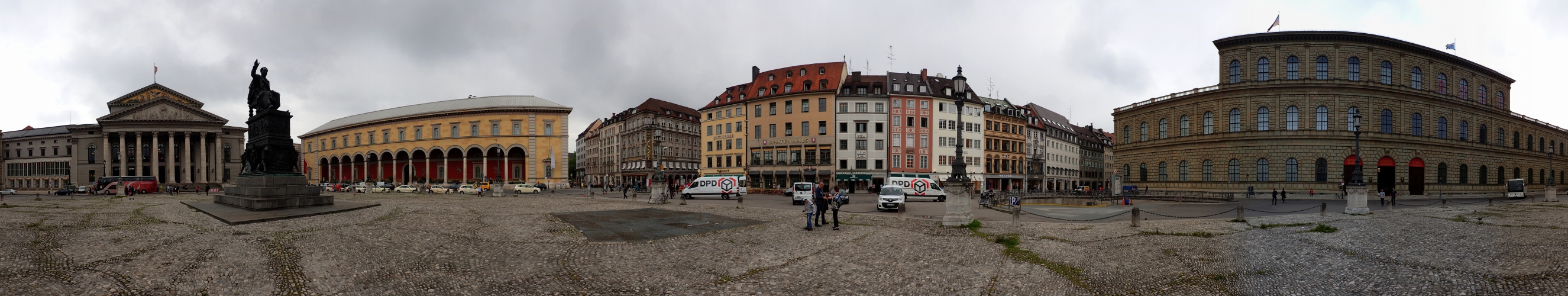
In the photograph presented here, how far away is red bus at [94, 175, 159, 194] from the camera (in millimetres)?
47812

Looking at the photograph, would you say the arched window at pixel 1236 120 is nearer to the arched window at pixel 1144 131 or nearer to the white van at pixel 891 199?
the arched window at pixel 1144 131

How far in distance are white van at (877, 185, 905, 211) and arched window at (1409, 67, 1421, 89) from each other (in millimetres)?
52155

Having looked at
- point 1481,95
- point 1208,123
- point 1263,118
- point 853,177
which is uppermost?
point 1481,95

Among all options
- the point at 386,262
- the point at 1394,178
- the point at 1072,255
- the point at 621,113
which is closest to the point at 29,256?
the point at 386,262

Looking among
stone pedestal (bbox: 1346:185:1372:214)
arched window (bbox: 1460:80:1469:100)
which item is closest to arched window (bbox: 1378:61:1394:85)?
arched window (bbox: 1460:80:1469:100)

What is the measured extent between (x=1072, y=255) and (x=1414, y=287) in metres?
4.25

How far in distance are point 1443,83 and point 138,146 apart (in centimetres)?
13891

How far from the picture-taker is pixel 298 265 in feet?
28.8

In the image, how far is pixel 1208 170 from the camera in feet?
169

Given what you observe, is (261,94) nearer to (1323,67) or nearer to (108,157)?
(1323,67)

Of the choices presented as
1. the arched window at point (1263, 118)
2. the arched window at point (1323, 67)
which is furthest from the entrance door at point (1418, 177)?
the arched window at point (1263, 118)

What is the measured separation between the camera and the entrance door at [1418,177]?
49.5m

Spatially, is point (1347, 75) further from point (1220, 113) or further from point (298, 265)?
point (298, 265)

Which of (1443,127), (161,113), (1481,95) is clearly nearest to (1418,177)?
(1443,127)
